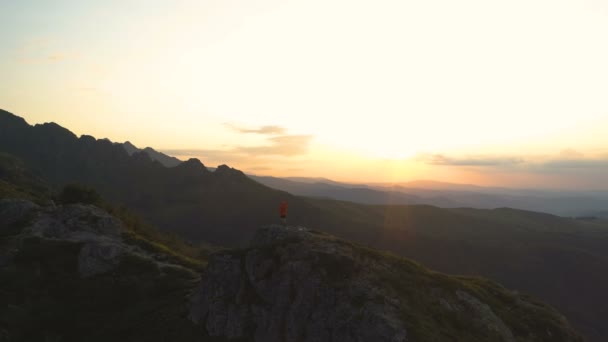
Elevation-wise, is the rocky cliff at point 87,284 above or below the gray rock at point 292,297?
below

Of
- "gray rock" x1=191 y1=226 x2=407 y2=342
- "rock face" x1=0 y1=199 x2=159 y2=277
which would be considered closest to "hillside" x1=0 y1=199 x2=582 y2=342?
"gray rock" x1=191 y1=226 x2=407 y2=342

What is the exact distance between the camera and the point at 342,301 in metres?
28.0

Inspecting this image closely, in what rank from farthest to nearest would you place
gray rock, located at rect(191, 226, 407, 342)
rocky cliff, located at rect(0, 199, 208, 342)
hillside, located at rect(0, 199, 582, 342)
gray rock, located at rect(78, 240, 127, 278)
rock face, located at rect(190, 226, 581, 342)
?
gray rock, located at rect(78, 240, 127, 278)
rocky cliff, located at rect(0, 199, 208, 342)
hillside, located at rect(0, 199, 582, 342)
rock face, located at rect(190, 226, 581, 342)
gray rock, located at rect(191, 226, 407, 342)

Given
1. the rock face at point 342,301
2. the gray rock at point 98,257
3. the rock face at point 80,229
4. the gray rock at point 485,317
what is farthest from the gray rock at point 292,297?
the rock face at point 80,229

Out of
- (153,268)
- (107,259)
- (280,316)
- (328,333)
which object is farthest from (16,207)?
(328,333)

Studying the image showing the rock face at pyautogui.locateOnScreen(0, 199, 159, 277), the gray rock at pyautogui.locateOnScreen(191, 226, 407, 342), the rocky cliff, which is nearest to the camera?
the gray rock at pyautogui.locateOnScreen(191, 226, 407, 342)

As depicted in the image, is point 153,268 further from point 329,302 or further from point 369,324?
point 369,324

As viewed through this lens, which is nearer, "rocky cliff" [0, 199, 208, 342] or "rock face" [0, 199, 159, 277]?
"rocky cliff" [0, 199, 208, 342]

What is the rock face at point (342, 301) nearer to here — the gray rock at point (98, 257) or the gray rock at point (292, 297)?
the gray rock at point (292, 297)

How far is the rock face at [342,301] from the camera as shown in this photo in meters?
26.7

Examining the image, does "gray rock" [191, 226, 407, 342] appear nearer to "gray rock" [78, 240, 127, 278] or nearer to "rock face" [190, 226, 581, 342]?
"rock face" [190, 226, 581, 342]

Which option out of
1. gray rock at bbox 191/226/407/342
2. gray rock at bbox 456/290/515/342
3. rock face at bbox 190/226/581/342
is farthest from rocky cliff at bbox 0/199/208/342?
gray rock at bbox 456/290/515/342

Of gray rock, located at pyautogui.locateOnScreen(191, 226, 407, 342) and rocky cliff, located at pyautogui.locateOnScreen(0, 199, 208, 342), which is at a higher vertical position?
gray rock, located at pyautogui.locateOnScreen(191, 226, 407, 342)

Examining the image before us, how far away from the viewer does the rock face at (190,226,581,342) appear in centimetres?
2673
